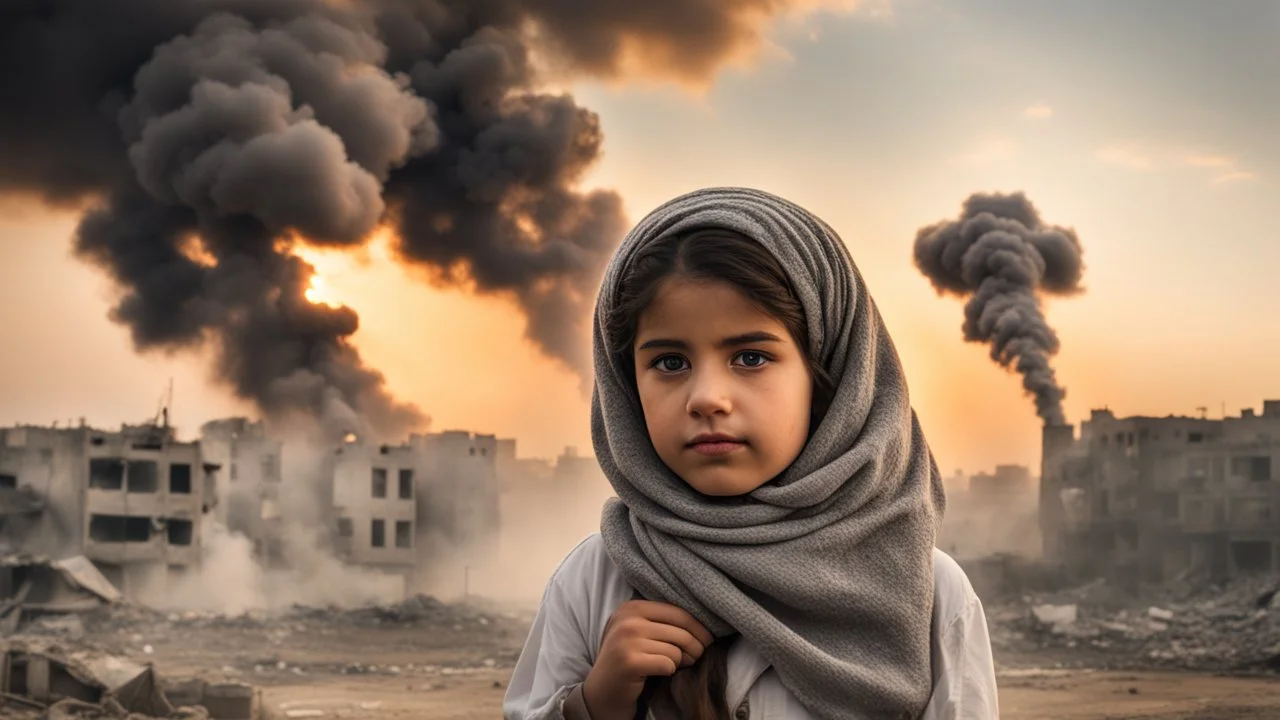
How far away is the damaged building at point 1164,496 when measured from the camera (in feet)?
72.3

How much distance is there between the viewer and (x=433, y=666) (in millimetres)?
20188

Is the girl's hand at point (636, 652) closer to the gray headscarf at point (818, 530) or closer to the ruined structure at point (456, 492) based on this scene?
the gray headscarf at point (818, 530)

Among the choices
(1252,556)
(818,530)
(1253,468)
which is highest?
(1253,468)

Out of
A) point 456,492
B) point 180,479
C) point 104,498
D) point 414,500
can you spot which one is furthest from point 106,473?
point 456,492

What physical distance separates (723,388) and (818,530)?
175 mm

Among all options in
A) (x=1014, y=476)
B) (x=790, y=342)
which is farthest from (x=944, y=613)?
(x=1014, y=476)

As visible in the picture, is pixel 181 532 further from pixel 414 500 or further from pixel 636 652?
pixel 636 652

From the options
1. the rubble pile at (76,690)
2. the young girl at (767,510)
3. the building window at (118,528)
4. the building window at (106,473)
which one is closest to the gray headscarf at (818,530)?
the young girl at (767,510)

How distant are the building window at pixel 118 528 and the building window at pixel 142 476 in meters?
0.47

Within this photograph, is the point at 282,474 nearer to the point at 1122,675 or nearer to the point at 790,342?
the point at 1122,675

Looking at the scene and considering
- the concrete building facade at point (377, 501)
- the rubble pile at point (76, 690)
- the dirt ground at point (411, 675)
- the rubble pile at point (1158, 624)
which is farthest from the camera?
the concrete building facade at point (377, 501)

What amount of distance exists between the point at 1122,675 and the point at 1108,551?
5.01m

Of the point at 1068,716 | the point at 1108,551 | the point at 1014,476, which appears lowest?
the point at 1068,716

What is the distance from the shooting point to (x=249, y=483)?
69.9 ft
